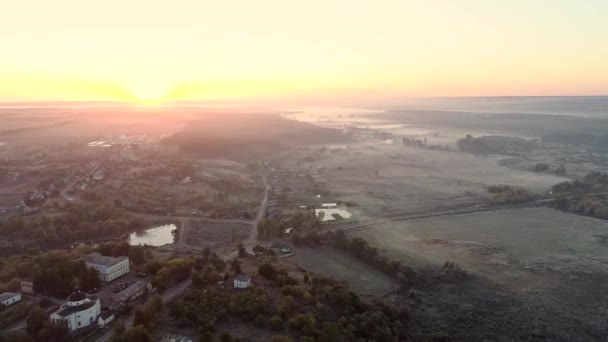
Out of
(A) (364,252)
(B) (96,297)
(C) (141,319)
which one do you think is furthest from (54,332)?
(A) (364,252)

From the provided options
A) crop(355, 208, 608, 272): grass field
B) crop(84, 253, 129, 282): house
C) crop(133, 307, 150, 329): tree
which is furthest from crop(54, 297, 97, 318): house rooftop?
crop(355, 208, 608, 272): grass field

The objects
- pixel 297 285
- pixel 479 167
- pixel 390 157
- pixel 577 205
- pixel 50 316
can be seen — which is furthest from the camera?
pixel 390 157

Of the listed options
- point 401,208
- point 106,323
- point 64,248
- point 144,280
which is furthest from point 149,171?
point 106,323

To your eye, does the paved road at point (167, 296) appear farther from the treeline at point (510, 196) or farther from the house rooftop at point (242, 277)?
the treeline at point (510, 196)

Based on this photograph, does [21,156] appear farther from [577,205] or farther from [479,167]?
[577,205]

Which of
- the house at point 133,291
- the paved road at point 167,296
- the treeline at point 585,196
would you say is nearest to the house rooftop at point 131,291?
the house at point 133,291
